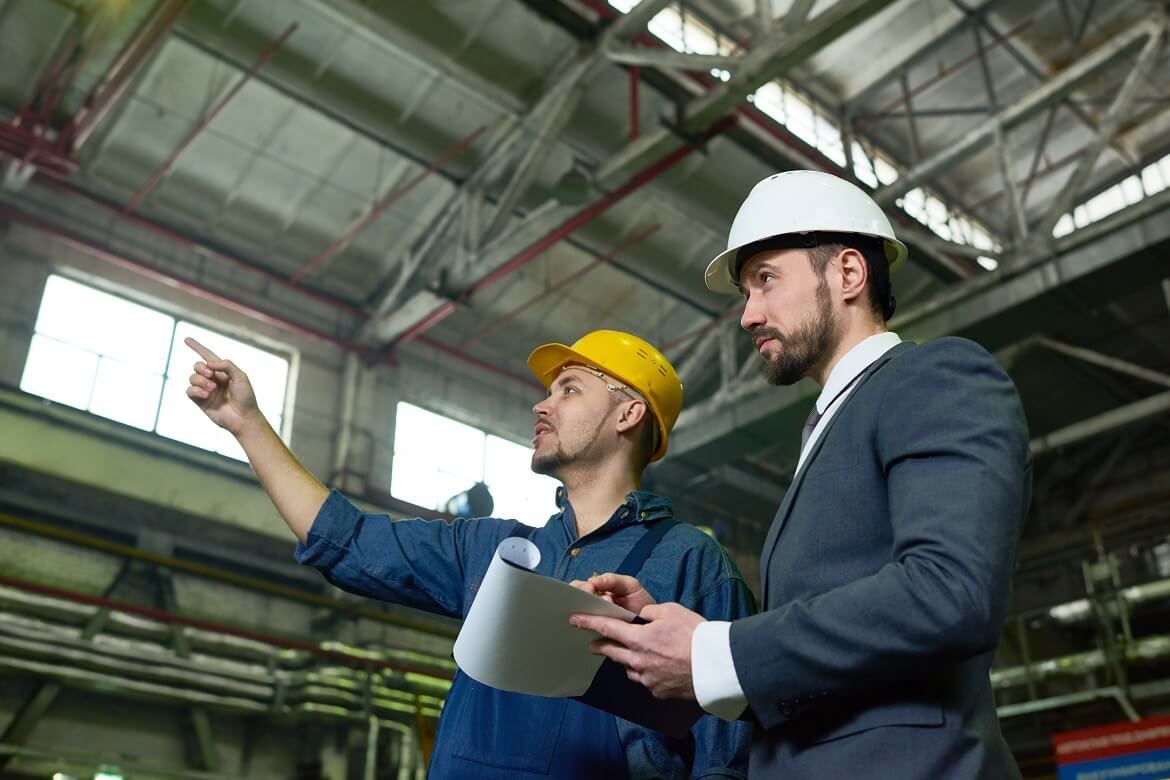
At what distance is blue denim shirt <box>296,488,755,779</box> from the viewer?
293 centimetres

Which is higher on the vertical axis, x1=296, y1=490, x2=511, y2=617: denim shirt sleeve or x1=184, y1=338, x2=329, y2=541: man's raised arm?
x1=184, y1=338, x2=329, y2=541: man's raised arm

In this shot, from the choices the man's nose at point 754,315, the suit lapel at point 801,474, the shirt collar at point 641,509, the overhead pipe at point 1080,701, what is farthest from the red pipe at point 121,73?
the overhead pipe at point 1080,701

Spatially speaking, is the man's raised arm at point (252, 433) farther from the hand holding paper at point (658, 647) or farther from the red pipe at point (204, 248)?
the red pipe at point (204, 248)

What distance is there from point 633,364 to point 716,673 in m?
2.04

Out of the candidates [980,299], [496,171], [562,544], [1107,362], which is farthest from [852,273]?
[1107,362]

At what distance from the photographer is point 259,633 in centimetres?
988

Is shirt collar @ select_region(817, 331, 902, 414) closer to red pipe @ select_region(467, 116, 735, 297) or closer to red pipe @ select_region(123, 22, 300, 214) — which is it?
red pipe @ select_region(467, 116, 735, 297)

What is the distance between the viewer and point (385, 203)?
1255 centimetres

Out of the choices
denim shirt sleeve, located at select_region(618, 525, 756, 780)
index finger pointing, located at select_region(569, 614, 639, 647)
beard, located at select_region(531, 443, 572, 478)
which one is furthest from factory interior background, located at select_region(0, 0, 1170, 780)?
index finger pointing, located at select_region(569, 614, 639, 647)

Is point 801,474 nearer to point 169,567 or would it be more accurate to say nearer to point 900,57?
point 169,567

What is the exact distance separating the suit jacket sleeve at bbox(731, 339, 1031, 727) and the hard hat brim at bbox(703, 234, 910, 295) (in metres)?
0.69

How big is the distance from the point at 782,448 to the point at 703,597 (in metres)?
12.6

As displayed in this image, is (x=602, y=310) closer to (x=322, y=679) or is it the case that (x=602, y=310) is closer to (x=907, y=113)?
(x=907, y=113)

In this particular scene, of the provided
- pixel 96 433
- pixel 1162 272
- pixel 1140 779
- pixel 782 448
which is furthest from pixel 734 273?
pixel 782 448
